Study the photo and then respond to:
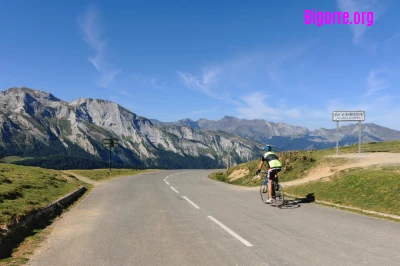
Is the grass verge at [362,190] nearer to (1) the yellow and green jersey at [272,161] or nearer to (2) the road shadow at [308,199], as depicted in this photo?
(2) the road shadow at [308,199]

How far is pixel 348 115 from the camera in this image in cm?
2989

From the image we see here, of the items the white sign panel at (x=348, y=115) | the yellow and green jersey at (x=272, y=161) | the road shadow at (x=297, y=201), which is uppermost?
the white sign panel at (x=348, y=115)

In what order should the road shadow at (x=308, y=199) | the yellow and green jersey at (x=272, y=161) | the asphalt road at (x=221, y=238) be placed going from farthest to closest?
the road shadow at (x=308, y=199)
the yellow and green jersey at (x=272, y=161)
the asphalt road at (x=221, y=238)

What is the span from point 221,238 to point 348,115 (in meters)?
25.6

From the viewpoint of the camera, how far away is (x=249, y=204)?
1555cm

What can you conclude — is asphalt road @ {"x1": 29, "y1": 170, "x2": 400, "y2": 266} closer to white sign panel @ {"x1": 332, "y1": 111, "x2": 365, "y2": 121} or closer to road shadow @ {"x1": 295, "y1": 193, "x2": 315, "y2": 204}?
road shadow @ {"x1": 295, "y1": 193, "x2": 315, "y2": 204}

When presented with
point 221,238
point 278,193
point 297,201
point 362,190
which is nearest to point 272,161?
point 278,193

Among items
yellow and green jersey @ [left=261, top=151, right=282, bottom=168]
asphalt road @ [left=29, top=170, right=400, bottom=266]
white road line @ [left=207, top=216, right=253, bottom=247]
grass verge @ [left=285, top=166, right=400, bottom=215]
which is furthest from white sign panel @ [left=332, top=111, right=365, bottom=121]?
white road line @ [left=207, top=216, right=253, bottom=247]

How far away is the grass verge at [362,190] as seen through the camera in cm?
1349

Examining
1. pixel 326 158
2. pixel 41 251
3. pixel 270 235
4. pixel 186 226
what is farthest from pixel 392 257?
pixel 326 158

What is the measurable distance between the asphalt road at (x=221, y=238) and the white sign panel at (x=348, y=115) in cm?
1896

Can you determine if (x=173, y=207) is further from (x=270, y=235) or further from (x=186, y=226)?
(x=270, y=235)

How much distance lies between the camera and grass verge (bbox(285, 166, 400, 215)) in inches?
531

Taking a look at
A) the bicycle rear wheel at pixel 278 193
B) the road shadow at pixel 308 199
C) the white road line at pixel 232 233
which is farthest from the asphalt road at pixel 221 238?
the road shadow at pixel 308 199
